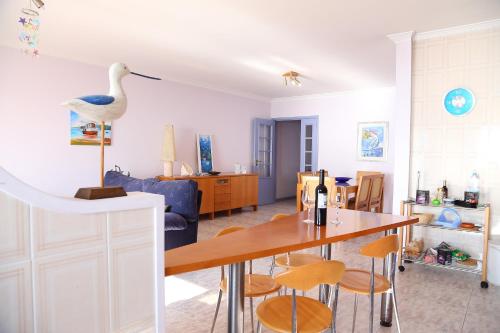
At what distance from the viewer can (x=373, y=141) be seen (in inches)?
291

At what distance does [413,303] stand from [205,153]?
4.96 metres

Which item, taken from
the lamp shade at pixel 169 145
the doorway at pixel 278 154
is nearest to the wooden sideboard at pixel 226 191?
the lamp shade at pixel 169 145

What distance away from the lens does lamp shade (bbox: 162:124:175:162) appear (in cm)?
609

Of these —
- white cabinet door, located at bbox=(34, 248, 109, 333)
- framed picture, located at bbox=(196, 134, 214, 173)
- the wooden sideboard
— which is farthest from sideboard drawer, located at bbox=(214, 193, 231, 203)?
white cabinet door, located at bbox=(34, 248, 109, 333)

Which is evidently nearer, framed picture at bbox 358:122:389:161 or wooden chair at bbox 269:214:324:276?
wooden chair at bbox 269:214:324:276

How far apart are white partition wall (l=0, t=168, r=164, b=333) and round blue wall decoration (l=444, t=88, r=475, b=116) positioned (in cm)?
371

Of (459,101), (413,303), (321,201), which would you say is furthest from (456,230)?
(321,201)

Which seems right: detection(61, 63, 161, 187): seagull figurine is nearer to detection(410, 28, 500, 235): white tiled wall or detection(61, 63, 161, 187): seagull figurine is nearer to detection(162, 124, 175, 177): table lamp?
detection(410, 28, 500, 235): white tiled wall

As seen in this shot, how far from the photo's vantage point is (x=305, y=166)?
852 cm

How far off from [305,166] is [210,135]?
2.63m

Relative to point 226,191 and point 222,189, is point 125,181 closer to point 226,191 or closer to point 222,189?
point 222,189

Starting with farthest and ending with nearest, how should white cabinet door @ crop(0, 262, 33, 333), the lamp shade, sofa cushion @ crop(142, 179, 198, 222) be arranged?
the lamp shade, sofa cushion @ crop(142, 179, 198, 222), white cabinet door @ crop(0, 262, 33, 333)

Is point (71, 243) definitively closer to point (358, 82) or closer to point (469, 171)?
point (469, 171)

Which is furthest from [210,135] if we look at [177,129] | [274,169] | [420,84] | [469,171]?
[469,171]
